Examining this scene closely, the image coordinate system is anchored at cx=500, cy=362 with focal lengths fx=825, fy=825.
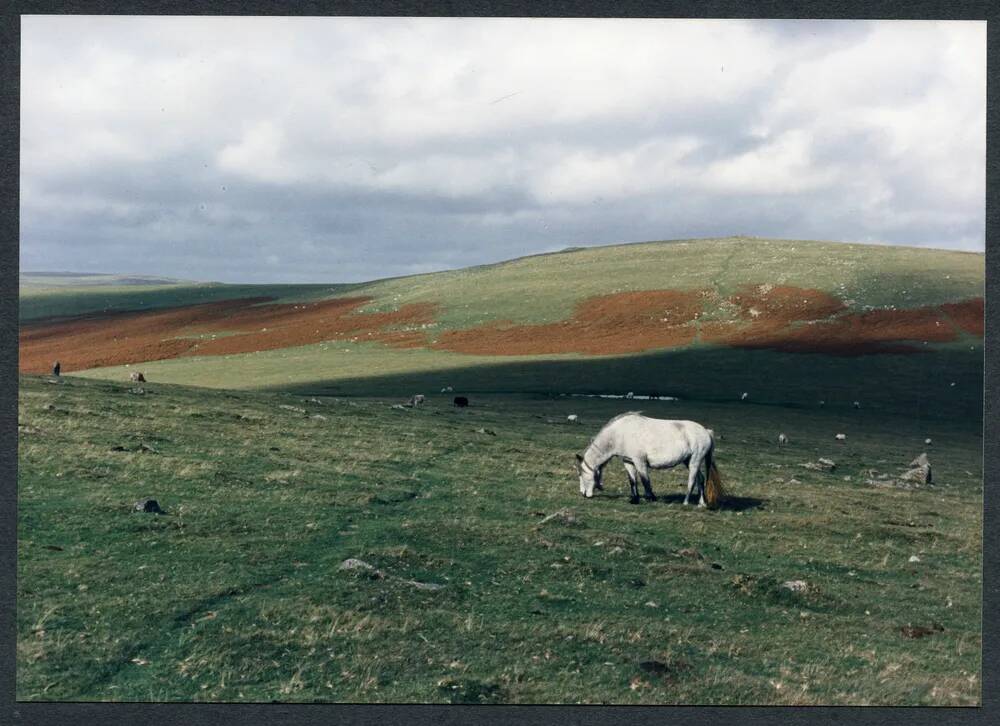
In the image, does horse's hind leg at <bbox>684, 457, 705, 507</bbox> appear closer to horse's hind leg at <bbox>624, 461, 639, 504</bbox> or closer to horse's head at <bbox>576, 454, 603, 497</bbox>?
horse's hind leg at <bbox>624, 461, 639, 504</bbox>

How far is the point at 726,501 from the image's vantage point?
25.5 m

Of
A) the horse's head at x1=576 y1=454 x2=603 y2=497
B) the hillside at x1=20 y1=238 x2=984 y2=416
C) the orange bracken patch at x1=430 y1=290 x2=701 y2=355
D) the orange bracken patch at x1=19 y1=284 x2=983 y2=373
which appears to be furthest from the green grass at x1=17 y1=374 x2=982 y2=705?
the orange bracken patch at x1=430 y1=290 x2=701 y2=355

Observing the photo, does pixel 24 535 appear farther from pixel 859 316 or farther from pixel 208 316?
pixel 208 316

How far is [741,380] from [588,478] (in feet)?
125

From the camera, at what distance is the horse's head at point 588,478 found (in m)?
25.4

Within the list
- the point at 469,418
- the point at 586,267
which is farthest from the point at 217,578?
the point at 586,267

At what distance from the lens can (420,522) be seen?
21.1m

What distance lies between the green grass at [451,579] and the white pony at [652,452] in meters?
0.93

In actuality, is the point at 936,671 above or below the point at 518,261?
below

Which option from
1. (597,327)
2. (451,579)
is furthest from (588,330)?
(451,579)

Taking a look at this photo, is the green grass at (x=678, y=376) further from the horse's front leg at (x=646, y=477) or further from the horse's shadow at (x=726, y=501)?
the horse's front leg at (x=646, y=477)

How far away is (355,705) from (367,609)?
2517 millimetres

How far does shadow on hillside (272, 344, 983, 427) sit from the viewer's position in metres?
55.5

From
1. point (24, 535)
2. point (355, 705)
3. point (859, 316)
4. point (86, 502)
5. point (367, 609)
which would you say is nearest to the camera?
point (355, 705)
